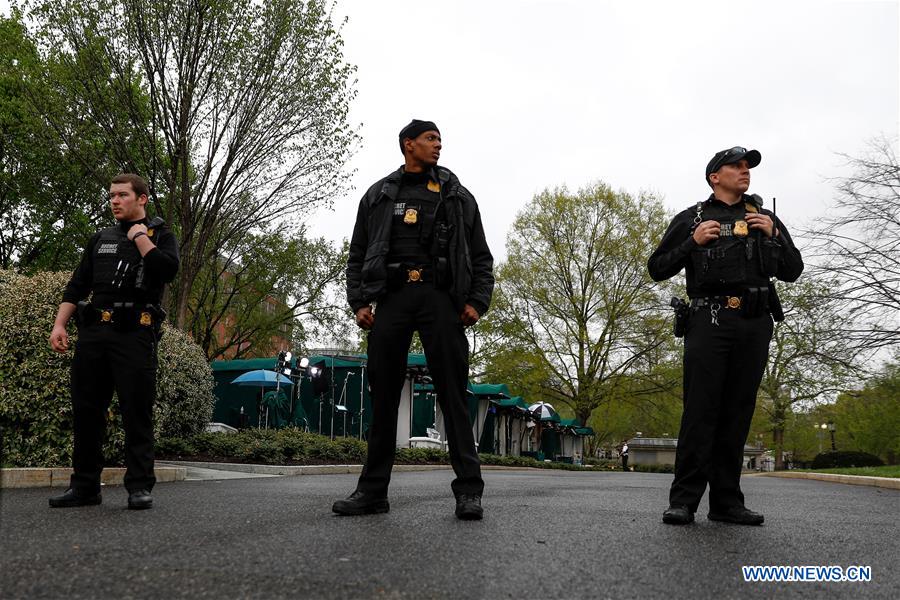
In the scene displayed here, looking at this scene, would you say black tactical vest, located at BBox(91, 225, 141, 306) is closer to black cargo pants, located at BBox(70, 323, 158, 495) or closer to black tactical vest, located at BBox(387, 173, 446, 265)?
black cargo pants, located at BBox(70, 323, 158, 495)

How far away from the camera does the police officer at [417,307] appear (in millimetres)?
4141

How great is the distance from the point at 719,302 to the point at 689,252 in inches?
12.7

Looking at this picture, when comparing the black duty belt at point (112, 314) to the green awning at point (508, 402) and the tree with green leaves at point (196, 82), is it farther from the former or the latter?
the green awning at point (508, 402)

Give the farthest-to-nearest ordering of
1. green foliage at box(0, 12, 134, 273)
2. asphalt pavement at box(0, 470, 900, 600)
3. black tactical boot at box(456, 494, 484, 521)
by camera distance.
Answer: green foliage at box(0, 12, 134, 273), black tactical boot at box(456, 494, 484, 521), asphalt pavement at box(0, 470, 900, 600)

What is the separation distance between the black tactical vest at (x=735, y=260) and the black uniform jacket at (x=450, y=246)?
1.18m

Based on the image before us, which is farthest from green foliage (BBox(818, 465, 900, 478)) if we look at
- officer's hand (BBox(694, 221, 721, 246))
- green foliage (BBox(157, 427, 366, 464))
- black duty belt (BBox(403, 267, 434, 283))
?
black duty belt (BBox(403, 267, 434, 283))

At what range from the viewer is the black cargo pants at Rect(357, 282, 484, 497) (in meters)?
4.14

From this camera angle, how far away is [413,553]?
2.85 m

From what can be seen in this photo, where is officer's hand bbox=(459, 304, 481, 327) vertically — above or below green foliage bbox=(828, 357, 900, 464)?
above

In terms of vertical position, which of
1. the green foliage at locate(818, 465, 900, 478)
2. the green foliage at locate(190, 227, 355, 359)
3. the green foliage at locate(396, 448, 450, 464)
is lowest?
the green foliage at locate(396, 448, 450, 464)

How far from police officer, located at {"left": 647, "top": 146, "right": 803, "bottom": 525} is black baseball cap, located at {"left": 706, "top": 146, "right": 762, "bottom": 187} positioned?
0.31m

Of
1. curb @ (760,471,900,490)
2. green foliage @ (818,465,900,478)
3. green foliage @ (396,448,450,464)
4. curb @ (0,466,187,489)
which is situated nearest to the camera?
curb @ (0,466,187,489)

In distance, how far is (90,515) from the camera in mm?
4059

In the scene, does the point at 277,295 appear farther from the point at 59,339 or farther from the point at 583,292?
the point at 59,339
